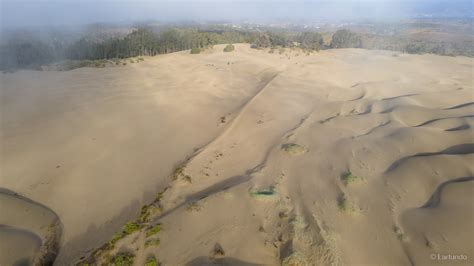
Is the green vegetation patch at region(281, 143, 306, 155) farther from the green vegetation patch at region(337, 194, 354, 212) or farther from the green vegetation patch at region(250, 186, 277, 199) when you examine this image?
the green vegetation patch at region(337, 194, 354, 212)

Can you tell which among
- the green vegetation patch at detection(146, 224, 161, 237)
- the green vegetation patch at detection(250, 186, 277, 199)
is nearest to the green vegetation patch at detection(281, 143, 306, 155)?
the green vegetation patch at detection(250, 186, 277, 199)

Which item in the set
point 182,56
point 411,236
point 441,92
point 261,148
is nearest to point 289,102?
point 261,148

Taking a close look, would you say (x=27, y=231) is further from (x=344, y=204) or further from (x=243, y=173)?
(x=344, y=204)

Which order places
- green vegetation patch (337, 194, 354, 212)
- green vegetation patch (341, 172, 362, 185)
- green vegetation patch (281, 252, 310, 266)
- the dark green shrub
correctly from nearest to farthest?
green vegetation patch (281, 252, 310, 266)
green vegetation patch (337, 194, 354, 212)
green vegetation patch (341, 172, 362, 185)
the dark green shrub

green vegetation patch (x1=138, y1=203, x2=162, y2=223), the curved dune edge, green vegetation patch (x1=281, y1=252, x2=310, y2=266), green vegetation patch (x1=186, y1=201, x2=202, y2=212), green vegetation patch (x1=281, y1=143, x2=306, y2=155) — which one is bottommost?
the curved dune edge

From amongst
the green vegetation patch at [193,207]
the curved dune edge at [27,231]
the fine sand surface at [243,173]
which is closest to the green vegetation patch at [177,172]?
the fine sand surface at [243,173]
